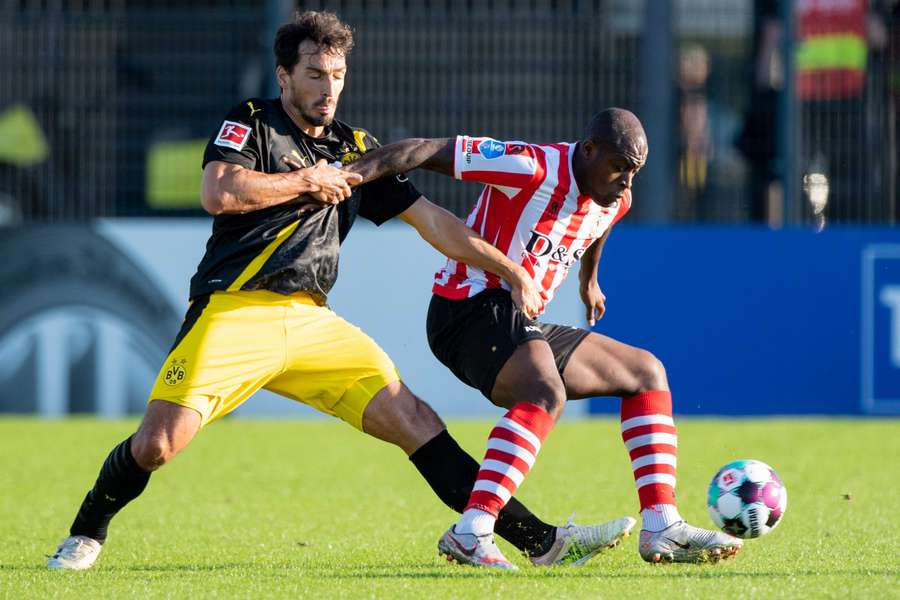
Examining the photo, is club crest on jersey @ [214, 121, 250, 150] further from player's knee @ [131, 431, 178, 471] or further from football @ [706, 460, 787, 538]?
football @ [706, 460, 787, 538]

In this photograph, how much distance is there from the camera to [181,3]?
15.5 m

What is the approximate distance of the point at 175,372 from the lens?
5648mm

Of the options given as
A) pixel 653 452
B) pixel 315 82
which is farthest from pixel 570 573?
pixel 315 82

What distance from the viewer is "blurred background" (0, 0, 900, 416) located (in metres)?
12.6

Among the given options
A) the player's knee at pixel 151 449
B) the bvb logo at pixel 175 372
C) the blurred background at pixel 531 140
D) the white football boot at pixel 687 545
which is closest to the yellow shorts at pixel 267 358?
the bvb logo at pixel 175 372

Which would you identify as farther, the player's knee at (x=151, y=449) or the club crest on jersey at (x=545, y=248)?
the club crest on jersey at (x=545, y=248)

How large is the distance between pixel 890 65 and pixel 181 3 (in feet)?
21.7

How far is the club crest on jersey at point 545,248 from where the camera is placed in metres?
6.09

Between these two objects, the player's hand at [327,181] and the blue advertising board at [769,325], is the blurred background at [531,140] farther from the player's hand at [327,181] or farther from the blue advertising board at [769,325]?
the player's hand at [327,181]

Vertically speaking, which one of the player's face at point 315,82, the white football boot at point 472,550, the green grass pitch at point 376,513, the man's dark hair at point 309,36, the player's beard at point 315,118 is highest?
the man's dark hair at point 309,36

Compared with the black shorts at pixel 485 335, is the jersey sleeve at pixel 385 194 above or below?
above

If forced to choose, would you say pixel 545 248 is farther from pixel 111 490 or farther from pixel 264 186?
pixel 111 490

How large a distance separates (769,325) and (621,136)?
7124mm

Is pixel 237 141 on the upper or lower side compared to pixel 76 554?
upper
